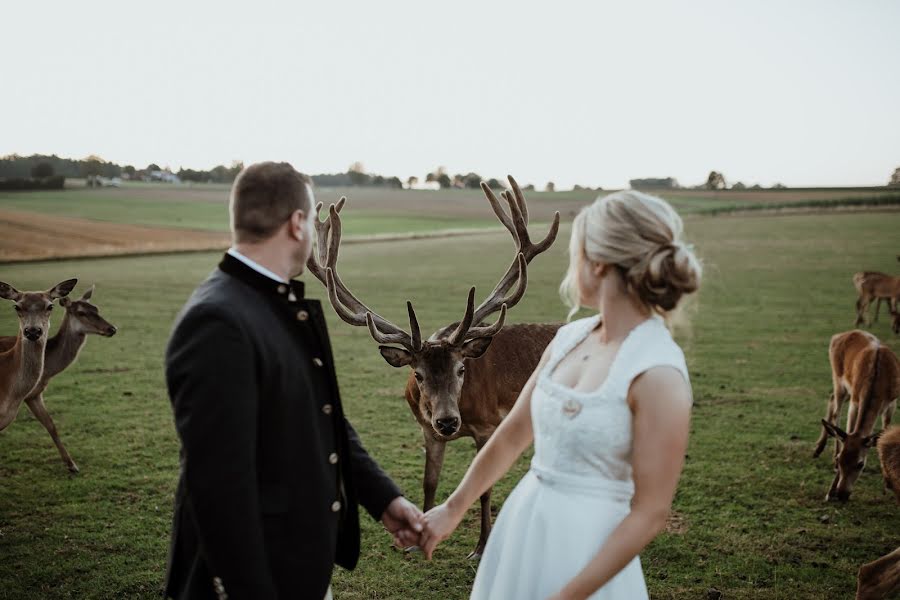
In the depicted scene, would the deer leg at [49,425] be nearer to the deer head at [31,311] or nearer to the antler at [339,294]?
the deer head at [31,311]

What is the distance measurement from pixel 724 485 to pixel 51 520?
6.56 meters

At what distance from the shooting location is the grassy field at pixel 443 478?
18.4ft

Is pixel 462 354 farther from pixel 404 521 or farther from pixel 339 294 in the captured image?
pixel 404 521

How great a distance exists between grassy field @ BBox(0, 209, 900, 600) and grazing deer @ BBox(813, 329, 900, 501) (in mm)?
306

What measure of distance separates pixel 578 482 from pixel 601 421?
0.86 feet

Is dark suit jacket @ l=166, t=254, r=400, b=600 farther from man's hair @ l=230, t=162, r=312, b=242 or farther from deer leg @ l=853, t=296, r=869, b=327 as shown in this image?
deer leg @ l=853, t=296, r=869, b=327

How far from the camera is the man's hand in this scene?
10.5 feet

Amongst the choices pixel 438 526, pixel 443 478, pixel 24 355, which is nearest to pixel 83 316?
pixel 24 355

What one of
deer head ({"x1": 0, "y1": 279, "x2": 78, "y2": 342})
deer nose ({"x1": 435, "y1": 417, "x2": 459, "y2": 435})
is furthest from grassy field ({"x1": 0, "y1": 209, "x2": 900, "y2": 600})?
deer head ({"x1": 0, "y1": 279, "x2": 78, "y2": 342})

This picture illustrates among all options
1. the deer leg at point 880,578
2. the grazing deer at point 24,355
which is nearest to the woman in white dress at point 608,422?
the deer leg at point 880,578

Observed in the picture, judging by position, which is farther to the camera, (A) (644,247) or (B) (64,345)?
(B) (64,345)

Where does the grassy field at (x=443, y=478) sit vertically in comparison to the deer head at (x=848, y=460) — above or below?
below

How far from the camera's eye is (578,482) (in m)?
2.51

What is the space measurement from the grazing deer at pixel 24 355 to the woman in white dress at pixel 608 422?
21.9 feet
